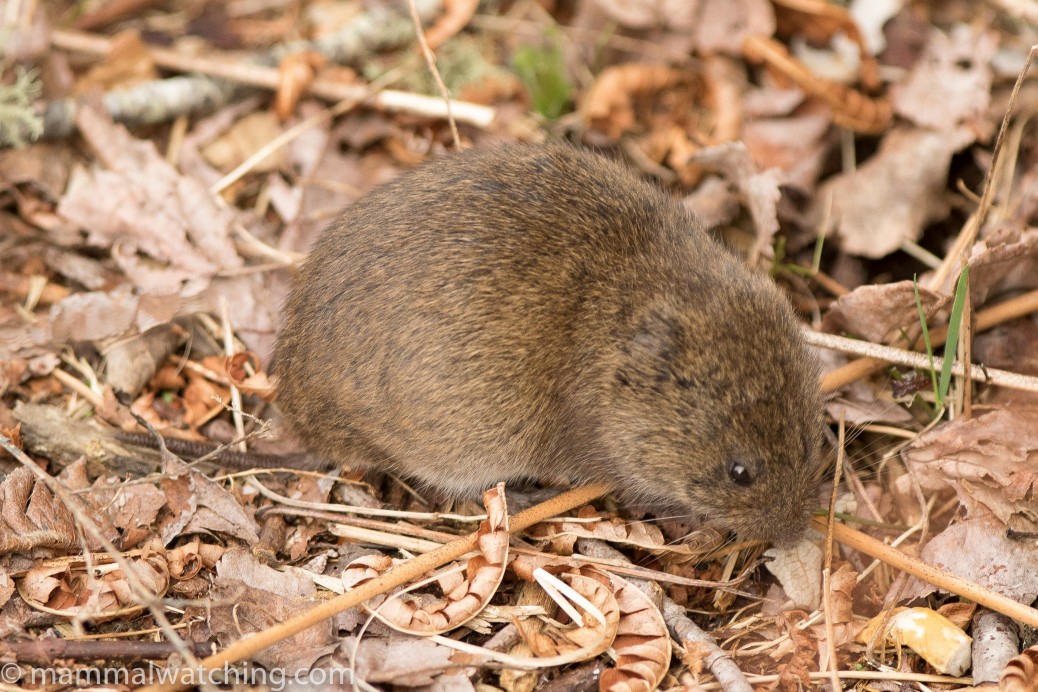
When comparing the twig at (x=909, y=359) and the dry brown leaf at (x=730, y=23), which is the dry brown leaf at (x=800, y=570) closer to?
the twig at (x=909, y=359)

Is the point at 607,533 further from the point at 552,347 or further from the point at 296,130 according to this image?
the point at 296,130

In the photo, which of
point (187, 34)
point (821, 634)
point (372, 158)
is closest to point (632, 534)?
point (821, 634)

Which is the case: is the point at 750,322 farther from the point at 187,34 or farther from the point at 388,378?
the point at 187,34

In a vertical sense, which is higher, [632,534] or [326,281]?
[326,281]

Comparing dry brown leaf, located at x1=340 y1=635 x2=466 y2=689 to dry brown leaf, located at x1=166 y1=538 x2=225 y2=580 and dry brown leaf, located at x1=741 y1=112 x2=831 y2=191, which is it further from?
dry brown leaf, located at x1=741 y1=112 x2=831 y2=191

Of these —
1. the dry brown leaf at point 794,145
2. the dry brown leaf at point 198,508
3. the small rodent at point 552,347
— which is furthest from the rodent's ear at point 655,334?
the dry brown leaf at point 198,508
